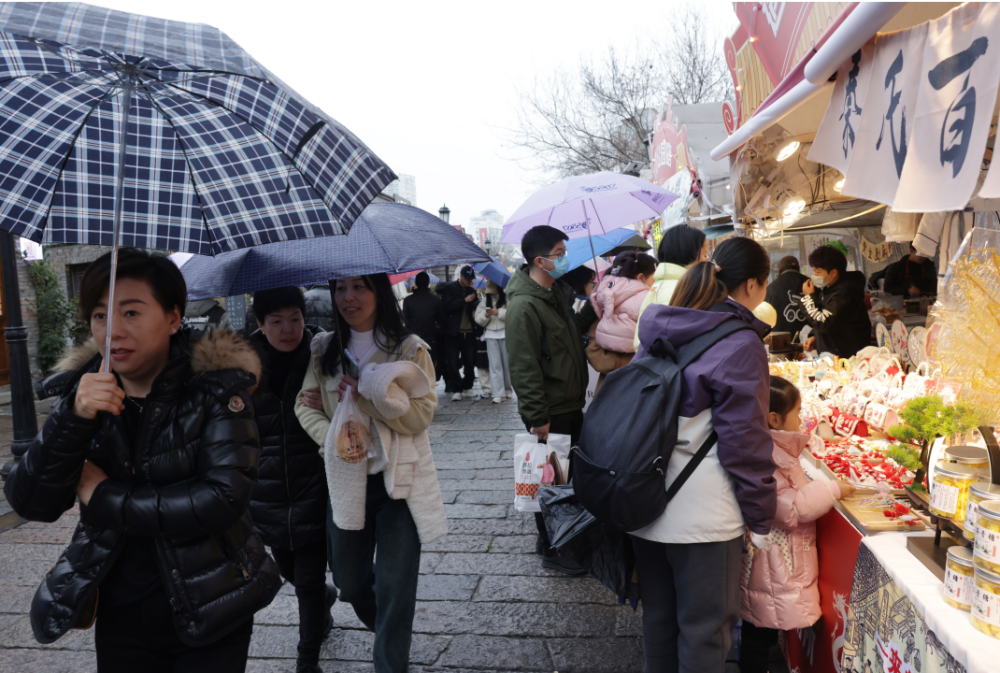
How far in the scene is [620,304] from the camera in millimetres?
4246

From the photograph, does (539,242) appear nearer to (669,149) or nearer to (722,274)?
(722,274)

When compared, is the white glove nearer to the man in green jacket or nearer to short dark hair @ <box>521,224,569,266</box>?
the man in green jacket

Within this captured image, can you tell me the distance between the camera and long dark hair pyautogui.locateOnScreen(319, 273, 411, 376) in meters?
2.68

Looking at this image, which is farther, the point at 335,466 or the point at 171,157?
the point at 335,466

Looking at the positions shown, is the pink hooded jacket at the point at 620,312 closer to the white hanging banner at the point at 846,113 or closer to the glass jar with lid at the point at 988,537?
the white hanging banner at the point at 846,113

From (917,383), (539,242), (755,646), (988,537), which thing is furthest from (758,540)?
(539,242)

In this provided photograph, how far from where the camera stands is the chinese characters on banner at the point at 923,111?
5.39ft

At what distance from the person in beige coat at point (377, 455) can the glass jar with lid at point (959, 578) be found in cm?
177

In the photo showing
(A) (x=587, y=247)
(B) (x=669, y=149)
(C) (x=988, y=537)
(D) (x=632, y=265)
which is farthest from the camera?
(B) (x=669, y=149)

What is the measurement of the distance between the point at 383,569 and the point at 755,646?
173 cm

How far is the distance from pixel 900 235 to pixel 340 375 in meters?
3.66

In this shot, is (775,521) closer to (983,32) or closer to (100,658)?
(983,32)

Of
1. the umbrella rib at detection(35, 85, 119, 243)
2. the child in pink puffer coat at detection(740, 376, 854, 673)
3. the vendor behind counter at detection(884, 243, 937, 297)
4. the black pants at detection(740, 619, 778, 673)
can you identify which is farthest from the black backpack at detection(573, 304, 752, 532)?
the vendor behind counter at detection(884, 243, 937, 297)

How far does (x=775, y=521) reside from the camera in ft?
8.54
